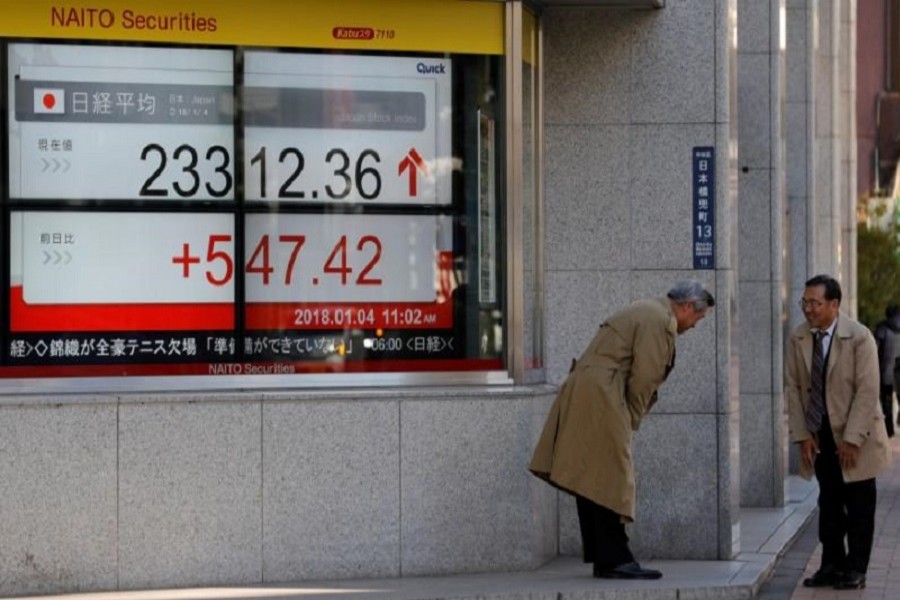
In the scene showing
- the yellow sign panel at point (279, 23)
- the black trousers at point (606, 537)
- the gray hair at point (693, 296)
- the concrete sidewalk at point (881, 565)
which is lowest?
the concrete sidewalk at point (881, 565)

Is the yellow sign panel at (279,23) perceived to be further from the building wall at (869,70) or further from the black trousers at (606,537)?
the building wall at (869,70)

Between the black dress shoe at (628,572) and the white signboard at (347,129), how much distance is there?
2.40m

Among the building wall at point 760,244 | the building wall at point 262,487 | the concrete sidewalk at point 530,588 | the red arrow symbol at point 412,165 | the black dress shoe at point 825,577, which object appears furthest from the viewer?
the building wall at point 760,244

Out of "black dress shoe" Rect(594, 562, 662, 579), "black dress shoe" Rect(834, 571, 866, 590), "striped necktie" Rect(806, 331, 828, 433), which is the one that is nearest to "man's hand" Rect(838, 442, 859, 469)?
"striped necktie" Rect(806, 331, 828, 433)

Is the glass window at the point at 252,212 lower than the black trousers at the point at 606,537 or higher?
higher

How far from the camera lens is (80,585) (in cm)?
1116

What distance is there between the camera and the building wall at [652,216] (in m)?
12.7

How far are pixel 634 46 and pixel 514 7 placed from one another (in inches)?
44.1

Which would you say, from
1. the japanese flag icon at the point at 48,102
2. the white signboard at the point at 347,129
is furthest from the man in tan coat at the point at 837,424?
the japanese flag icon at the point at 48,102

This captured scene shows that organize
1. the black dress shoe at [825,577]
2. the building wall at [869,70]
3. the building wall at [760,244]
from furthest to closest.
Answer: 1. the building wall at [869,70]
2. the building wall at [760,244]
3. the black dress shoe at [825,577]

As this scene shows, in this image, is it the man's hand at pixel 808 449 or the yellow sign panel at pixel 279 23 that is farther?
the man's hand at pixel 808 449

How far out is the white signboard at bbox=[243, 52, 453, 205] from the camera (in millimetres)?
11773

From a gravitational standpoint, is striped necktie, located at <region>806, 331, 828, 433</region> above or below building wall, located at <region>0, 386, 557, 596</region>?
above

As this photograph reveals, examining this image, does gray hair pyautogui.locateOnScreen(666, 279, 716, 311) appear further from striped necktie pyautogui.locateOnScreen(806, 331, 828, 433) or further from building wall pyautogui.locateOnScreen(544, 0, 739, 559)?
building wall pyautogui.locateOnScreen(544, 0, 739, 559)
